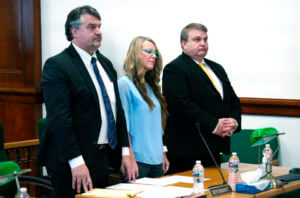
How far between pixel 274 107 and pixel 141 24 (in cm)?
172

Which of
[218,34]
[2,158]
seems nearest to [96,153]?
[2,158]

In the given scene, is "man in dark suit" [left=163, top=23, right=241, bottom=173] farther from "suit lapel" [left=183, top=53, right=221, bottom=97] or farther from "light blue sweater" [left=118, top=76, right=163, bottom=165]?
"light blue sweater" [left=118, top=76, right=163, bottom=165]

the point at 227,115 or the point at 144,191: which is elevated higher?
the point at 227,115

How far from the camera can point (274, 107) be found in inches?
182

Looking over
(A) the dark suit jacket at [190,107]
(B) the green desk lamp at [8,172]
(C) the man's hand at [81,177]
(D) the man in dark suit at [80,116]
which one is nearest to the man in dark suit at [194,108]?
(A) the dark suit jacket at [190,107]

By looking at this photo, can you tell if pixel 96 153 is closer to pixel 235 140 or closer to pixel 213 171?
pixel 213 171

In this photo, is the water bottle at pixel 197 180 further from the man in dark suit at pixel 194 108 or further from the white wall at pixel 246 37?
the white wall at pixel 246 37

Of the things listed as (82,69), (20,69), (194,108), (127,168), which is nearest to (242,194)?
(127,168)

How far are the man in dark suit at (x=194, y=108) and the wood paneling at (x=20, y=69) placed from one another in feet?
9.53

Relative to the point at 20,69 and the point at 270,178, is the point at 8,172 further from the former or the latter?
the point at 20,69

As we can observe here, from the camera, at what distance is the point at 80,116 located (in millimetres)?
2730

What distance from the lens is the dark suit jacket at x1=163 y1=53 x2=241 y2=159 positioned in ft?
11.3

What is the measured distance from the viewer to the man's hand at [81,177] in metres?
2.63

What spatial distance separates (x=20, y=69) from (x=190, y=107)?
3.39m
